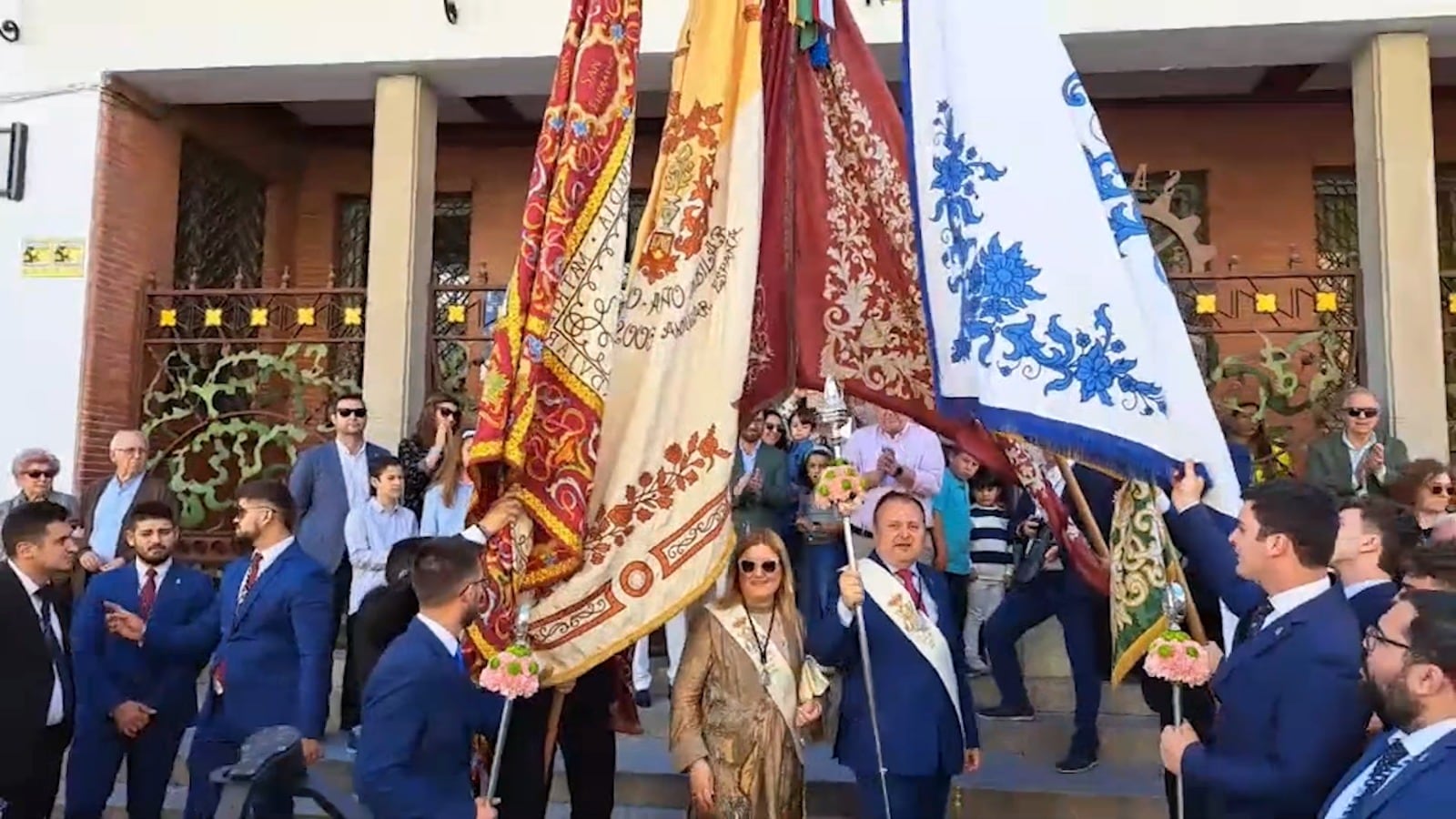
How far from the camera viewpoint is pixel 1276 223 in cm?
1005

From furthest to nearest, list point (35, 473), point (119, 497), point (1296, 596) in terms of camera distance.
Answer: point (119, 497)
point (35, 473)
point (1296, 596)

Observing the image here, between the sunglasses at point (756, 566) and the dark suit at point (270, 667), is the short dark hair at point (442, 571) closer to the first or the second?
the sunglasses at point (756, 566)

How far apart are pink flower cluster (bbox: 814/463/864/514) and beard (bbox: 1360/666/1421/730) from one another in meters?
1.37

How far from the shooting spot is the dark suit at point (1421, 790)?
7.20ft

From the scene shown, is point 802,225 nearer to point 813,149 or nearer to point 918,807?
point 813,149

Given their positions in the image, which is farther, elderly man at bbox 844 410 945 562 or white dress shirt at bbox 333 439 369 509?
white dress shirt at bbox 333 439 369 509

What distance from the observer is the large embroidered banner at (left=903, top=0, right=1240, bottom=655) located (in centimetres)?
329

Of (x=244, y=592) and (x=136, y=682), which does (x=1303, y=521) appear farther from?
(x=136, y=682)

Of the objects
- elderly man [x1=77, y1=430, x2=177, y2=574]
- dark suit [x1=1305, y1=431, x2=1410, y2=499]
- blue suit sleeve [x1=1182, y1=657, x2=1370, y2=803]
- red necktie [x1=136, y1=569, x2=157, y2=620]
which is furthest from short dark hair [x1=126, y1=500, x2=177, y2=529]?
dark suit [x1=1305, y1=431, x2=1410, y2=499]

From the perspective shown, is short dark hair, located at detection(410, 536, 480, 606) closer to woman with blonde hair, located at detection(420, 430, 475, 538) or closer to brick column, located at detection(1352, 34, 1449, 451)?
woman with blonde hair, located at detection(420, 430, 475, 538)

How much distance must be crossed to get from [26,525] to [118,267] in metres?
4.67

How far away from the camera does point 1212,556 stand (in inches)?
129

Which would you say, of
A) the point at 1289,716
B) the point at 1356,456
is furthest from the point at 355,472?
the point at 1356,456

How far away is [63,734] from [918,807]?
2.99 m
